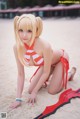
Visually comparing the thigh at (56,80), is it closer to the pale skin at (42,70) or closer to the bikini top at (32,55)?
the pale skin at (42,70)

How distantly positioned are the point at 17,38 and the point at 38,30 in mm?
100

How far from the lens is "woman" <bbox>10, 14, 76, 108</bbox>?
3.63ft

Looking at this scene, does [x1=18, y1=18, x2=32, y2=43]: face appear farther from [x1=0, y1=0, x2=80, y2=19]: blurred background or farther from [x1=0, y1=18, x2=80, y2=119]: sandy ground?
[x1=0, y1=0, x2=80, y2=19]: blurred background

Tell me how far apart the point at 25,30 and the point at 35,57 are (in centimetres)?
16

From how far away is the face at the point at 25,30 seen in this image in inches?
43.0

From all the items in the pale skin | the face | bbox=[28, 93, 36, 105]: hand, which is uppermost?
the face

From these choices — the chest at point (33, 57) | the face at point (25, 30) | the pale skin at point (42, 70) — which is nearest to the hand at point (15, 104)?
the pale skin at point (42, 70)

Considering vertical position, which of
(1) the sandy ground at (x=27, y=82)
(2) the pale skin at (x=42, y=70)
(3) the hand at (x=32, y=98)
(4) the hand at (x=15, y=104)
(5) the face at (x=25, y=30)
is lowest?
(1) the sandy ground at (x=27, y=82)

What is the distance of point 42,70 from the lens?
4.13 ft

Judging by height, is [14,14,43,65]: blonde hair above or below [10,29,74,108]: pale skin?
above

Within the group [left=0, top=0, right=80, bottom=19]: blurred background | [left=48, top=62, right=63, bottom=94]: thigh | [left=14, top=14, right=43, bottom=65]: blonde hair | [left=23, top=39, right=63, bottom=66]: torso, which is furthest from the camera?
[left=0, top=0, right=80, bottom=19]: blurred background

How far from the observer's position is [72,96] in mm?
1272

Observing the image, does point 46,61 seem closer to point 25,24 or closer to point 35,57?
point 35,57

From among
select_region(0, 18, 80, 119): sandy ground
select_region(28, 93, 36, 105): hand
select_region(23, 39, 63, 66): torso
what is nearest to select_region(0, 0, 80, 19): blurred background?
select_region(0, 18, 80, 119): sandy ground
